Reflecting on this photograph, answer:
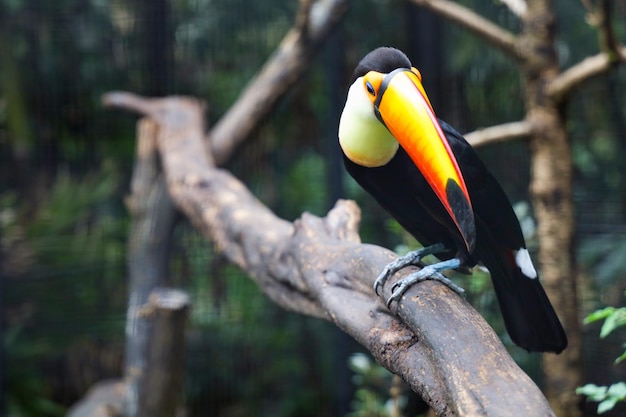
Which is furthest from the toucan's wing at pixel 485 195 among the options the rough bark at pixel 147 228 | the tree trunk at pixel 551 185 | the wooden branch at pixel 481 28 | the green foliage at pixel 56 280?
the green foliage at pixel 56 280

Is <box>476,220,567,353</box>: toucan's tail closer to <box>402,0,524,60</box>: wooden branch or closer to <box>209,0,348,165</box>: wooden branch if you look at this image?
<box>402,0,524,60</box>: wooden branch

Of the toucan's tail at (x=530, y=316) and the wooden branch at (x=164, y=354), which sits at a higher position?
the toucan's tail at (x=530, y=316)

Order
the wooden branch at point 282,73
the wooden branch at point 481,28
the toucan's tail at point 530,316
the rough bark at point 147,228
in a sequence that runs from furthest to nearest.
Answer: the rough bark at point 147,228, the wooden branch at point 282,73, the wooden branch at point 481,28, the toucan's tail at point 530,316

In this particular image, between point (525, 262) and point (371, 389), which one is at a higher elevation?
point (525, 262)

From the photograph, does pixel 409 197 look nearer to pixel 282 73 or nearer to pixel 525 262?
pixel 525 262

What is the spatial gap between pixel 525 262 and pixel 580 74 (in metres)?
0.54

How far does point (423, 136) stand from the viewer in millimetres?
853

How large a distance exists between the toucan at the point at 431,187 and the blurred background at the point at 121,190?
959mm

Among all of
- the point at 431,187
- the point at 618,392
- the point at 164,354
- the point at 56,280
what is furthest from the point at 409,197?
the point at 56,280

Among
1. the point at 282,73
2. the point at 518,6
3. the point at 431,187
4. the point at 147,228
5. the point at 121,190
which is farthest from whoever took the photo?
the point at 121,190

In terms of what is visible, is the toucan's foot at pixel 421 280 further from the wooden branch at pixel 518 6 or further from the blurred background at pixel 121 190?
the blurred background at pixel 121 190

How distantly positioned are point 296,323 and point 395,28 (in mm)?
975

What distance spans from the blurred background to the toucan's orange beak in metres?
1.11

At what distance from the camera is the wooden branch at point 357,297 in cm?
74
